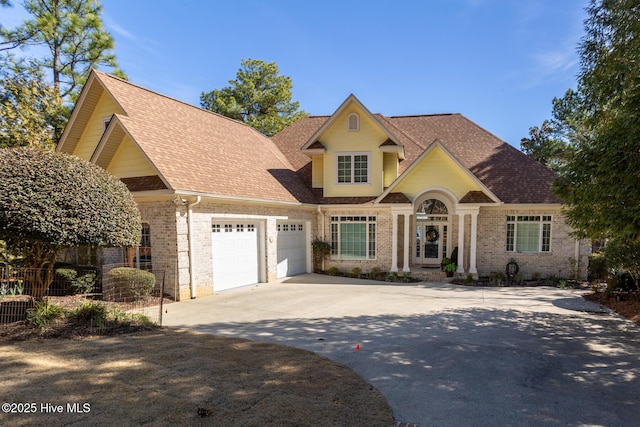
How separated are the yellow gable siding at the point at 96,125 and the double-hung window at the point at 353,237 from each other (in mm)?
10471

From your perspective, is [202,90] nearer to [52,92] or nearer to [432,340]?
[52,92]

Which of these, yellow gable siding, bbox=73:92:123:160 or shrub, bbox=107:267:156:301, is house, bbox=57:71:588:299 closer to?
yellow gable siding, bbox=73:92:123:160

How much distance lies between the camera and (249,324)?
315 inches

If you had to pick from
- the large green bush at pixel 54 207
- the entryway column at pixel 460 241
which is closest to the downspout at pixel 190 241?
the large green bush at pixel 54 207

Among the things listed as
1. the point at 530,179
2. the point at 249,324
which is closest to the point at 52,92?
the point at 249,324

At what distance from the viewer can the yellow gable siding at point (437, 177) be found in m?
14.8

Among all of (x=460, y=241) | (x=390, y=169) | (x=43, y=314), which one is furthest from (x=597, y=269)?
(x=43, y=314)

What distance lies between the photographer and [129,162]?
11.5 m

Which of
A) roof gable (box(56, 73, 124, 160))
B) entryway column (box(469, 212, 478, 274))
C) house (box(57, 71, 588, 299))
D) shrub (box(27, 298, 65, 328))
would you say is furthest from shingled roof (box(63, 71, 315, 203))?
entryway column (box(469, 212, 478, 274))

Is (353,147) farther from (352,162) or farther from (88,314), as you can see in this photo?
(88,314)

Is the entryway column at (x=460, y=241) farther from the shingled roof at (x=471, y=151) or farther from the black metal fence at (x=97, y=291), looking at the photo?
the black metal fence at (x=97, y=291)

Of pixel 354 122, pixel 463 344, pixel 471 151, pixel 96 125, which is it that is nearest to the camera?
pixel 463 344

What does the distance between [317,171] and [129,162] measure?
343 inches

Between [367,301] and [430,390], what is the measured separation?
5962 millimetres
